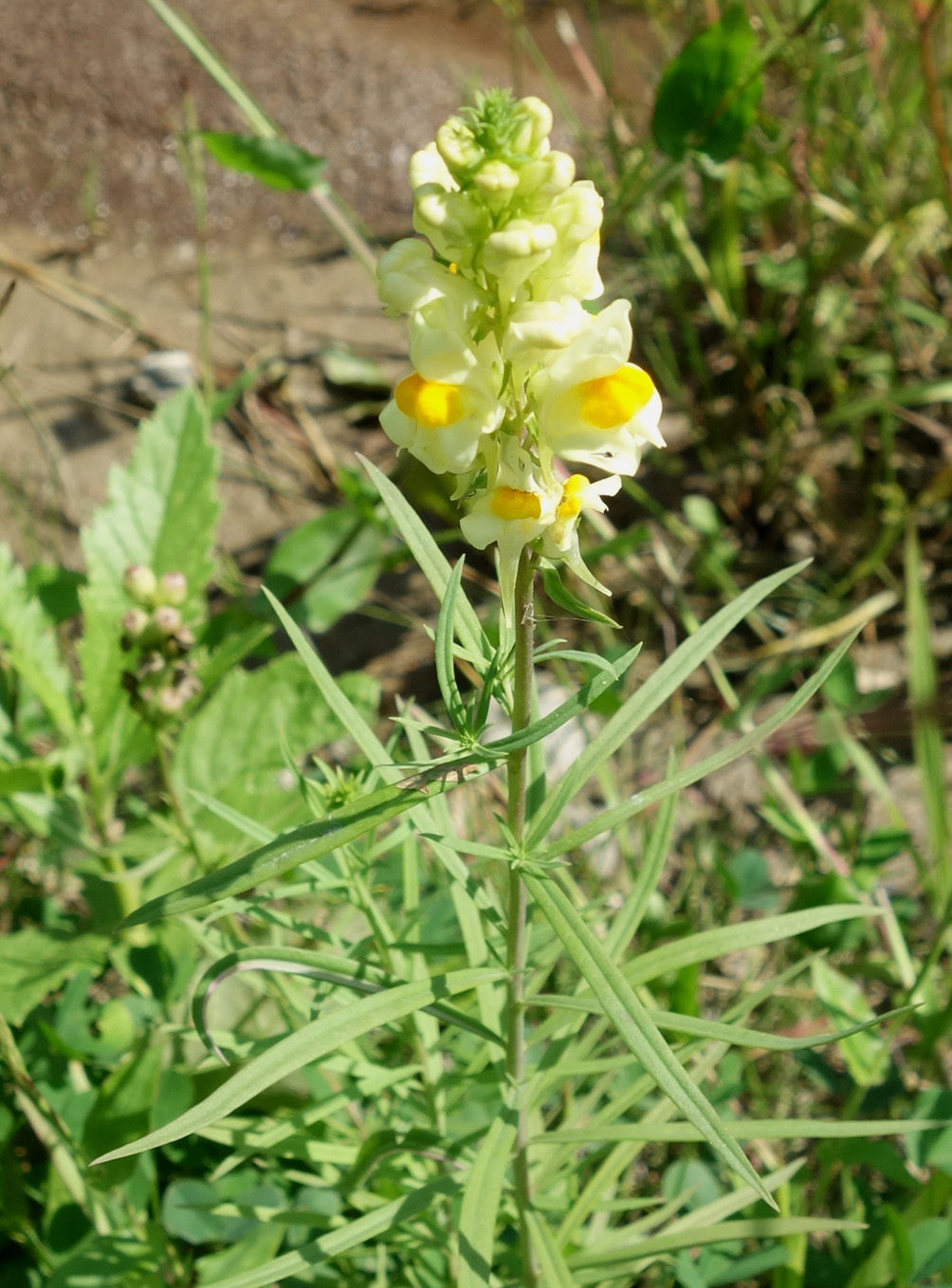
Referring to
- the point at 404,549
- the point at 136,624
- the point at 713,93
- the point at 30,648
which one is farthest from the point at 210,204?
the point at 136,624

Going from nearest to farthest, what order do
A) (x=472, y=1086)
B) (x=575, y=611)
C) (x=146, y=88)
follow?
(x=575, y=611) < (x=472, y=1086) < (x=146, y=88)

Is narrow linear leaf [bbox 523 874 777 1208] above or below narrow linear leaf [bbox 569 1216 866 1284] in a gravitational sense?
above

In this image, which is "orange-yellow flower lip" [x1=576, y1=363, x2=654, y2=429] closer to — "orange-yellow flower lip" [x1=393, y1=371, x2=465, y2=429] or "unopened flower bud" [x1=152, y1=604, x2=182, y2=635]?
"orange-yellow flower lip" [x1=393, y1=371, x2=465, y2=429]

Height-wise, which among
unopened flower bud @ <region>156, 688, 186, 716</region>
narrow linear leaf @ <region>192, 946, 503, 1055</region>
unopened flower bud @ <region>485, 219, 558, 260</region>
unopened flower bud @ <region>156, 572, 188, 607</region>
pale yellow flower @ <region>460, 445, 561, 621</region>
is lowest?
narrow linear leaf @ <region>192, 946, 503, 1055</region>

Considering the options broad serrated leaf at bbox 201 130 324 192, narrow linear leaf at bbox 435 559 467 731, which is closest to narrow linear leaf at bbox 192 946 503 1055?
narrow linear leaf at bbox 435 559 467 731

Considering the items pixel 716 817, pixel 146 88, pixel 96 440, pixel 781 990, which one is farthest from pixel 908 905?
pixel 146 88

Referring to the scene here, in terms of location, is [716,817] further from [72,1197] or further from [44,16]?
[44,16]

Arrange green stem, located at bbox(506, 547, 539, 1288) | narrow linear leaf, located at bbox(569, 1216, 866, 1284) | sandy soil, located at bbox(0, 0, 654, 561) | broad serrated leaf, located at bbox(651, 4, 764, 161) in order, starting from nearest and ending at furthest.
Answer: green stem, located at bbox(506, 547, 539, 1288) → narrow linear leaf, located at bbox(569, 1216, 866, 1284) → broad serrated leaf, located at bbox(651, 4, 764, 161) → sandy soil, located at bbox(0, 0, 654, 561)
